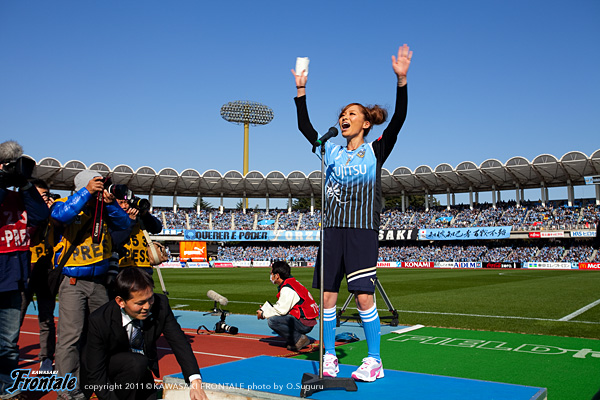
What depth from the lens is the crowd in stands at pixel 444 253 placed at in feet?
145

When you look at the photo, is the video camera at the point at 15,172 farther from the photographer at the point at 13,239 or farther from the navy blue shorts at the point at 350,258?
the navy blue shorts at the point at 350,258

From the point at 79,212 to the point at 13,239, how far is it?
0.60 meters

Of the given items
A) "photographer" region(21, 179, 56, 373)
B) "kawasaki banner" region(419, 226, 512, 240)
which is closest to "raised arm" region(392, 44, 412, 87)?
"photographer" region(21, 179, 56, 373)

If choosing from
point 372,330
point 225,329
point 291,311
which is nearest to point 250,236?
point 225,329

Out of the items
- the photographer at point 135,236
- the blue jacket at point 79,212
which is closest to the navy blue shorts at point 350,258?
the blue jacket at point 79,212

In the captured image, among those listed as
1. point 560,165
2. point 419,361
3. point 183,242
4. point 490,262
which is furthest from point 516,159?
point 419,361

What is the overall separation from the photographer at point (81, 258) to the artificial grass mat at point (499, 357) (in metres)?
2.86

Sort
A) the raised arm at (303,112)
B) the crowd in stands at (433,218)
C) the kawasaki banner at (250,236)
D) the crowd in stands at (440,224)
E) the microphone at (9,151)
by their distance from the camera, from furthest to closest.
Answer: the kawasaki banner at (250,236)
the crowd in stands at (433,218)
the crowd in stands at (440,224)
the raised arm at (303,112)
the microphone at (9,151)

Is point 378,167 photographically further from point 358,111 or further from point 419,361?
point 419,361

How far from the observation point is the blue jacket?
176 inches

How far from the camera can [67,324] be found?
4.48 meters

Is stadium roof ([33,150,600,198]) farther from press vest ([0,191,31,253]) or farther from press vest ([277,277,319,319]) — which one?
press vest ([0,191,31,253])

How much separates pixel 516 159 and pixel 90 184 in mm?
51118

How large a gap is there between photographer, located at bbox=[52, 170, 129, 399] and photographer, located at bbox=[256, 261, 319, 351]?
8.73 ft
